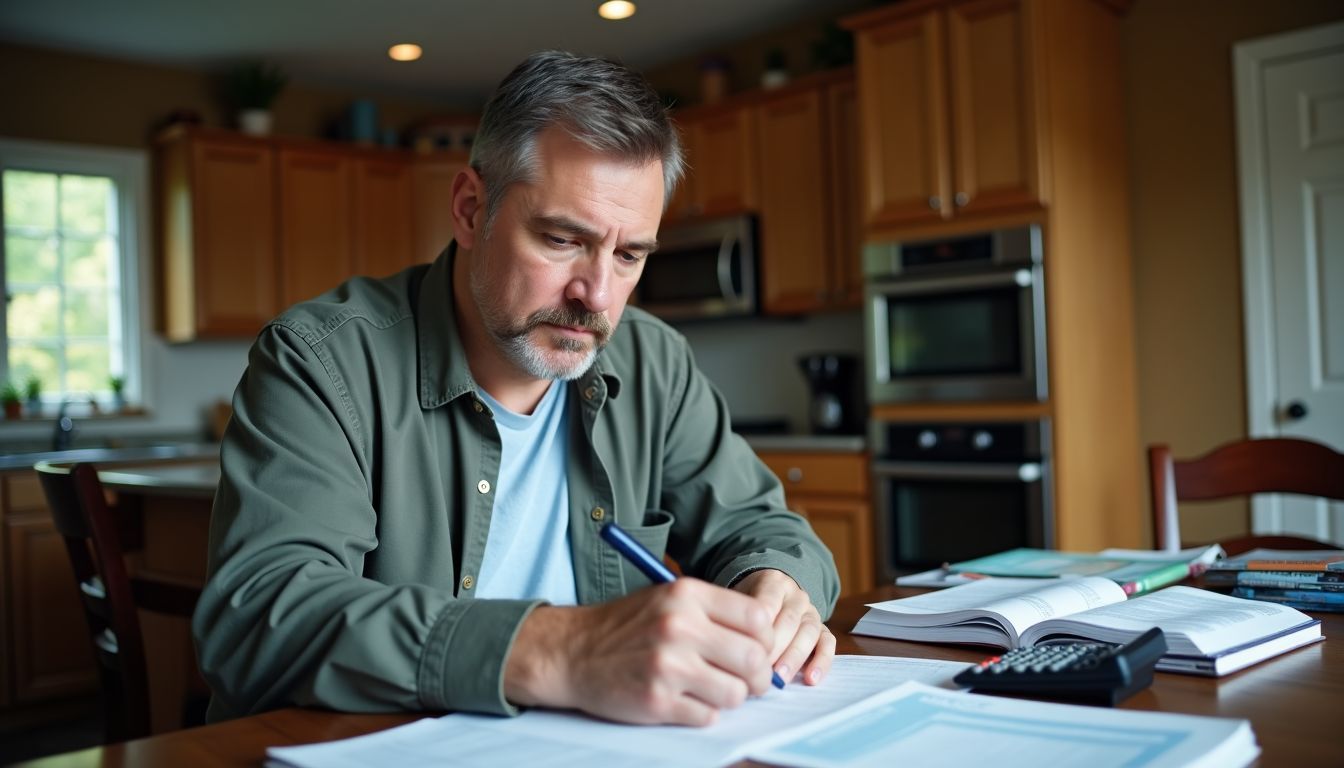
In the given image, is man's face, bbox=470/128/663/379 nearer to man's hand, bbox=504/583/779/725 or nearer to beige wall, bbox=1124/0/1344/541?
man's hand, bbox=504/583/779/725

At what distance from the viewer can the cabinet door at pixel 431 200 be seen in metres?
5.64

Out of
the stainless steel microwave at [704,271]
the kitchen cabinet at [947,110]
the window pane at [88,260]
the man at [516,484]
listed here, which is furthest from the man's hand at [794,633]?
the window pane at [88,260]

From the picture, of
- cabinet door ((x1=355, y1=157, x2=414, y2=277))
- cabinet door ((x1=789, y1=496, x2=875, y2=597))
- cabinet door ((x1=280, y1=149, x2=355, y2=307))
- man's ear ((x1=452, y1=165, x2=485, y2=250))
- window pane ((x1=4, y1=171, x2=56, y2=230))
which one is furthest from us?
cabinet door ((x1=355, y1=157, x2=414, y2=277))

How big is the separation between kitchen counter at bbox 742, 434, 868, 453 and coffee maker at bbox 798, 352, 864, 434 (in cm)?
12

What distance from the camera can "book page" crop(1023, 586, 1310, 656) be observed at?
0.98 metres

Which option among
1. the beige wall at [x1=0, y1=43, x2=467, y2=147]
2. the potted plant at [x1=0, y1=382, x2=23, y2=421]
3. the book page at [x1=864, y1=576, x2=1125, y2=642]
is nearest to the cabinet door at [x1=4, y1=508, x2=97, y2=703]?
the potted plant at [x1=0, y1=382, x2=23, y2=421]

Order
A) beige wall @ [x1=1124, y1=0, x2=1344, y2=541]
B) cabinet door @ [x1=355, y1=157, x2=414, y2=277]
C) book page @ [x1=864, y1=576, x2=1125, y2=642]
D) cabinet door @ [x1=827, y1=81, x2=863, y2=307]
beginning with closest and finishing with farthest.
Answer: book page @ [x1=864, y1=576, x2=1125, y2=642]
beige wall @ [x1=1124, y1=0, x2=1344, y2=541]
cabinet door @ [x1=827, y1=81, x2=863, y2=307]
cabinet door @ [x1=355, y1=157, x2=414, y2=277]

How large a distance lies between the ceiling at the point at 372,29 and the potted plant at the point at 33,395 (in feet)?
4.89

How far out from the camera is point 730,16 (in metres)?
4.72

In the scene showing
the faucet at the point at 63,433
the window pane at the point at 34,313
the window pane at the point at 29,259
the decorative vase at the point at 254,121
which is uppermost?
the decorative vase at the point at 254,121

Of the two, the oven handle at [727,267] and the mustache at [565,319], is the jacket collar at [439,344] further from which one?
the oven handle at [727,267]

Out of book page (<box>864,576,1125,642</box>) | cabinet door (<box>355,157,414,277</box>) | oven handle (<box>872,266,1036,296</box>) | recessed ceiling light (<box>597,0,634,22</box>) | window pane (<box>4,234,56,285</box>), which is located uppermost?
recessed ceiling light (<box>597,0,634,22</box>)

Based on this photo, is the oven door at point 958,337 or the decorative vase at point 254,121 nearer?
the oven door at point 958,337

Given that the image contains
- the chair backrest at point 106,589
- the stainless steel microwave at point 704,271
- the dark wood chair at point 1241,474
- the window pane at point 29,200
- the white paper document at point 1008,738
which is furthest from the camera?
the window pane at point 29,200
